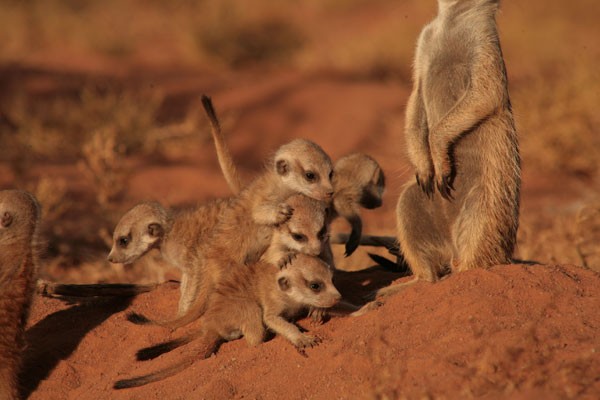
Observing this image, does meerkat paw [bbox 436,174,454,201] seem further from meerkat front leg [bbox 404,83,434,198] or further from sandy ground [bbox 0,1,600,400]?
sandy ground [bbox 0,1,600,400]

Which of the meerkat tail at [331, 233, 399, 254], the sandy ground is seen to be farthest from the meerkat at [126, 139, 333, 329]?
the meerkat tail at [331, 233, 399, 254]

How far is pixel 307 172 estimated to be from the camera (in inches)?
178

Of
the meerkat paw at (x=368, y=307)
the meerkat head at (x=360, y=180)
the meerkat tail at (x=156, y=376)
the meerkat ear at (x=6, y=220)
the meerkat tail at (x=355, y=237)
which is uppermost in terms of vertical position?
the meerkat head at (x=360, y=180)

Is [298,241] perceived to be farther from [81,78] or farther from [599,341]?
[81,78]

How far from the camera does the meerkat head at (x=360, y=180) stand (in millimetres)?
5215

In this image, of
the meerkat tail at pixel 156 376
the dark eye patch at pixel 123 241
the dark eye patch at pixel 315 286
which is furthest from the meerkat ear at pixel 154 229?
the dark eye patch at pixel 315 286

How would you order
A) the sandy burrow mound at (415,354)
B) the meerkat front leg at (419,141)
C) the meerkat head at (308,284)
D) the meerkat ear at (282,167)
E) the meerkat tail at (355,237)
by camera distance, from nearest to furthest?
the sandy burrow mound at (415,354)
the meerkat head at (308,284)
the meerkat front leg at (419,141)
the meerkat ear at (282,167)
the meerkat tail at (355,237)

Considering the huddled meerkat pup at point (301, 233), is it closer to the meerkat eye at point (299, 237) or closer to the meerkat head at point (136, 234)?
the meerkat eye at point (299, 237)

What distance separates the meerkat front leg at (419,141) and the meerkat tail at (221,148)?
118 centimetres

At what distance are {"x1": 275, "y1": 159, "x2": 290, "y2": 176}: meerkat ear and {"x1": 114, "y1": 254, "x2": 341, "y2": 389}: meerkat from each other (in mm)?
640

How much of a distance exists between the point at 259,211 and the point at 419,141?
3.46 ft

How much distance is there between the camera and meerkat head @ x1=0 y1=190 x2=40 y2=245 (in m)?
4.43

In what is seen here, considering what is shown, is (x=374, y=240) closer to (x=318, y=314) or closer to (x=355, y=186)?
(x=355, y=186)

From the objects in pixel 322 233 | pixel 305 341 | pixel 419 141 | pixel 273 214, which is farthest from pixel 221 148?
pixel 305 341
